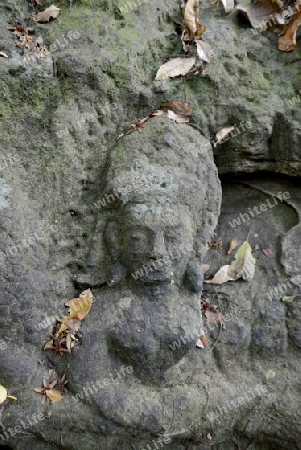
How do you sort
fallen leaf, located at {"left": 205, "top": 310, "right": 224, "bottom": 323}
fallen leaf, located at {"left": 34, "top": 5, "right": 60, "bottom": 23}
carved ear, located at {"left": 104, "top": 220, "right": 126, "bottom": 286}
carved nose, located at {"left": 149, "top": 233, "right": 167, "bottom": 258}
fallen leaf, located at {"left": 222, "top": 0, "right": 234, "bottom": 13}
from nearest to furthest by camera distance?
1. carved nose, located at {"left": 149, "top": 233, "right": 167, "bottom": 258}
2. carved ear, located at {"left": 104, "top": 220, "right": 126, "bottom": 286}
3. fallen leaf, located at {"left": 34, "top": 5, "right": 60, "bottom": 23}
4. fallen leaf, located at {"left": 205, "top": 310, "right": 224, "bottom": 323}
5. fallen leaf, located at {"left": 222, "top": 0, "right": 234, "bottom": 13}

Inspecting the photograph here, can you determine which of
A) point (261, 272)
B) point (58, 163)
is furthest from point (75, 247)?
point (261, 272)

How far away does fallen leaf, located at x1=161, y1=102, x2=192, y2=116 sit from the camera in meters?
2.30

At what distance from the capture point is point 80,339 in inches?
78.5

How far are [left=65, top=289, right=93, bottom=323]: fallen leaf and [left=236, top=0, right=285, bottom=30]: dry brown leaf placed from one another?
6.34ft

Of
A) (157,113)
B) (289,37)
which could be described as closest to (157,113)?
(157,113)

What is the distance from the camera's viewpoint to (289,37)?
8.25 ft

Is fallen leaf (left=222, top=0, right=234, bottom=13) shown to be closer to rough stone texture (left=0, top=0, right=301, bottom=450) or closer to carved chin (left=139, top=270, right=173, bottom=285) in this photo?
rough stone texture (left=0, top=0, right=301, bottom=450)

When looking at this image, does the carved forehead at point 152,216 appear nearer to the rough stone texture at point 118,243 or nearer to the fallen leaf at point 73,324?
the rough stone texture at point 118,243

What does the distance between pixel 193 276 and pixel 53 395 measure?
880mm

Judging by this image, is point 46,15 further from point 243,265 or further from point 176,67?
point 243,265

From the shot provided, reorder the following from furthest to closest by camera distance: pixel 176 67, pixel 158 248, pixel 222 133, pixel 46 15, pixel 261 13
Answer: pixel 261 13
pixel 222 133
pixel 176 67
pixel 46 15
pixel 158 248

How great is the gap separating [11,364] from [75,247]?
61 centimetres

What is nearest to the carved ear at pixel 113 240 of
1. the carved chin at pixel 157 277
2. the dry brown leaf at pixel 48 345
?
the carved chin at pixel 157 277

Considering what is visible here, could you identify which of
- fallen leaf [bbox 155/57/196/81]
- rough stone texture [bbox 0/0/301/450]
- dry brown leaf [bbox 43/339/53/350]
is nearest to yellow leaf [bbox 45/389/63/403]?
rough stone texture [bbox 0/0/301/450]
